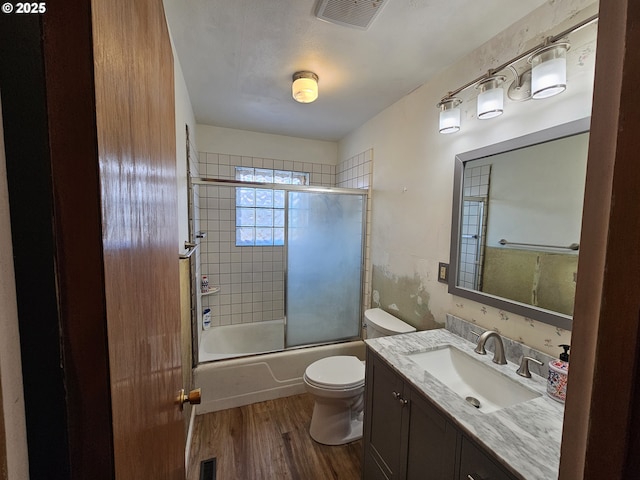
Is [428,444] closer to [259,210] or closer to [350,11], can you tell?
[350,11]

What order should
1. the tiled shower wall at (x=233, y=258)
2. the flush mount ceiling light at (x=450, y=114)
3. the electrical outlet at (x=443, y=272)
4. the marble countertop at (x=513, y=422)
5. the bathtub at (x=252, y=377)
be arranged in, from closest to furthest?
the marble countertop at (x=513, y=422) → the flush mount ceiling light at (x=450, y=114) → the electrical outlet at (x=443, y=272) → the bathtub at (x=252, y=377) → the tiled shower wall at (x=233, y=258)

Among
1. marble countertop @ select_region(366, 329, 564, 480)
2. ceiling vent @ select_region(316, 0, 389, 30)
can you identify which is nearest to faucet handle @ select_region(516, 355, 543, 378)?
marble countertop @ select_region(366, 329, 564, 480)

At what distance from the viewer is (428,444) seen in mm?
1034

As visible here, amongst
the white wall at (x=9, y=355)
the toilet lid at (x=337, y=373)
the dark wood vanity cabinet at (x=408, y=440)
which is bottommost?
the toilet lid at (x=337, y=373)

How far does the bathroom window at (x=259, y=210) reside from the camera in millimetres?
3013

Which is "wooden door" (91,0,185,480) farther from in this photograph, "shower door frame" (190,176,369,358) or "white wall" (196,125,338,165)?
"white wall" (196,125,338,165)

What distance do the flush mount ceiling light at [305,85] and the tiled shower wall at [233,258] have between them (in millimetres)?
1365

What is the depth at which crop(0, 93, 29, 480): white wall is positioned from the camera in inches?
9.5

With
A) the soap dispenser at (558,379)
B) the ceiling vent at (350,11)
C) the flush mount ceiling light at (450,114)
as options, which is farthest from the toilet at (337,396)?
the ceiling vent at (350,11)

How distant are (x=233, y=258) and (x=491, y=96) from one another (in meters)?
2.67

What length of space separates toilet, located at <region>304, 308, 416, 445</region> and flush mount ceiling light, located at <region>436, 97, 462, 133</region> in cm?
134

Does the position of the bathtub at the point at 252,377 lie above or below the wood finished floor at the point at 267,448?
above

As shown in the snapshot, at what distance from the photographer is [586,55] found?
1.04 m

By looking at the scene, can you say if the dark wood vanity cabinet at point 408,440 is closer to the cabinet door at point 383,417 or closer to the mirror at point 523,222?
the cabinet door at point 383,417
